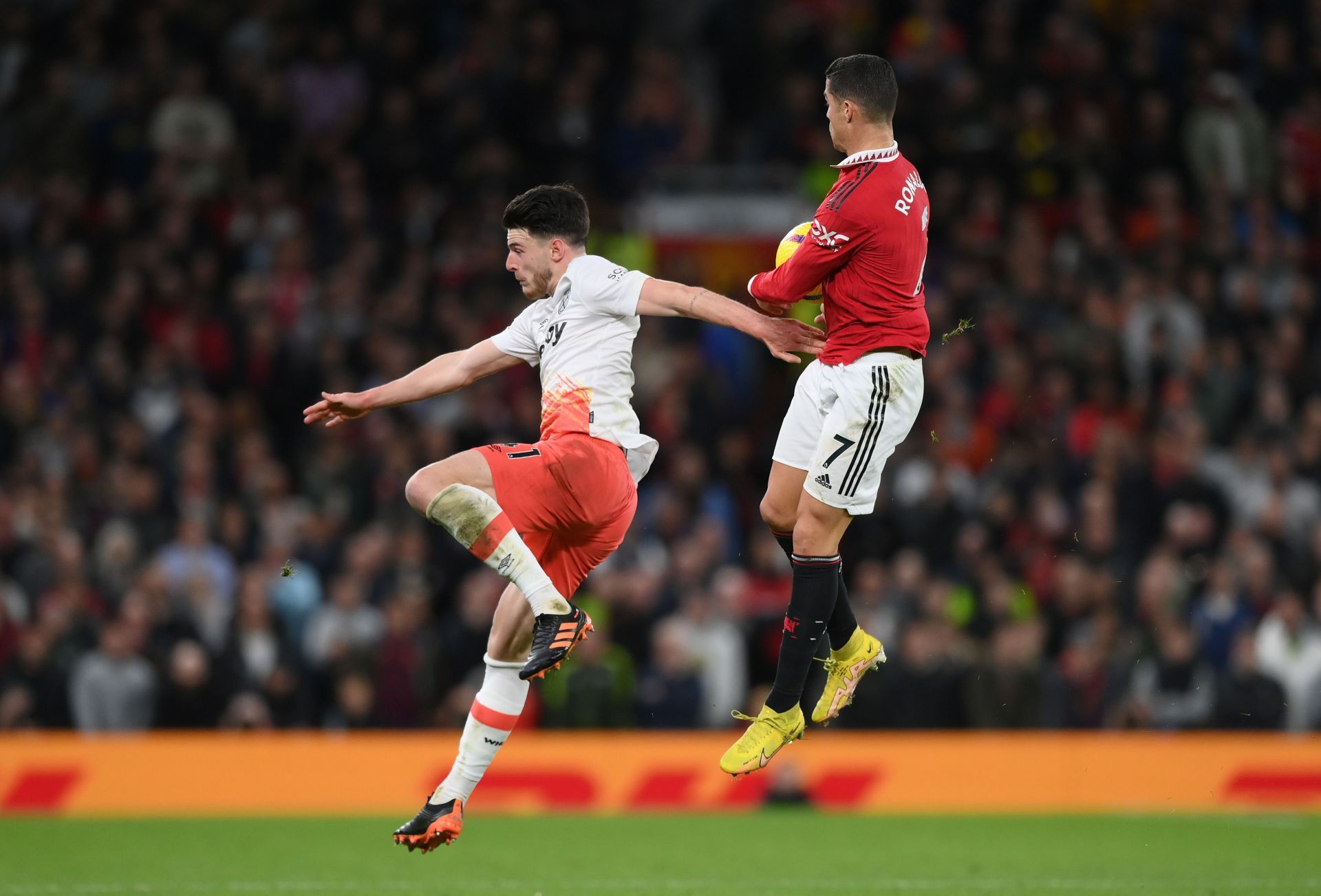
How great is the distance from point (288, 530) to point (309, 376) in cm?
172

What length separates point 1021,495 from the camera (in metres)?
16.0

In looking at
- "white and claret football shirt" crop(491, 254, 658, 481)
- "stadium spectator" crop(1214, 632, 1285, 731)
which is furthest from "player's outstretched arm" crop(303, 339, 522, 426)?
"stadium spectator" crop(1214, 632, 1285, 731)

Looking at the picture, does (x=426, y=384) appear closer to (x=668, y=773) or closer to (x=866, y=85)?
(x=866, y=85)

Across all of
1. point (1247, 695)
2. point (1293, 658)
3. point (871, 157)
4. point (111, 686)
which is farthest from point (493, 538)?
point (1293, 658)

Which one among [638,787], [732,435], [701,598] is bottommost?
[638,787]

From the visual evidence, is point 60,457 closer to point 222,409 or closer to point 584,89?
point 222,409

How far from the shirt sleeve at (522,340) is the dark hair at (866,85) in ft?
5.55

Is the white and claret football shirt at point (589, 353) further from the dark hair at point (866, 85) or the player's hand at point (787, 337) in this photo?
the dark hair at point (866, 85)

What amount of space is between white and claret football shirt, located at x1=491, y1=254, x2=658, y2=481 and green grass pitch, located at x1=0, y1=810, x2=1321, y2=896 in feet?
12.5

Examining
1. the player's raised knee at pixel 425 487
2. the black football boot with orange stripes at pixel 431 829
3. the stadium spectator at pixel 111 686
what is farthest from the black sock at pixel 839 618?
the stadium spectator at pixel 111 686

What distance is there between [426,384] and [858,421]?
199 cm

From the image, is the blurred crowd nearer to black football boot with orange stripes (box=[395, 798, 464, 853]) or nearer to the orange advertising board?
the orange advertising board

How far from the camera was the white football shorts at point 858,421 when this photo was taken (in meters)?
7.93

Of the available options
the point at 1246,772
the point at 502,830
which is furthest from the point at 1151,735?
the point at 502,830
